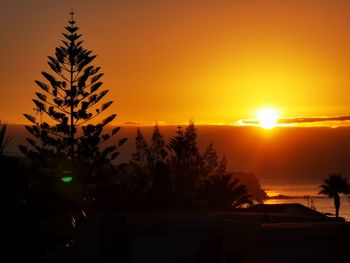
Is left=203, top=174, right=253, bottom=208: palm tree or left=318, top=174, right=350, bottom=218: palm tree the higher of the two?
left=318, top=174, right=350, bottom=218: palm tree

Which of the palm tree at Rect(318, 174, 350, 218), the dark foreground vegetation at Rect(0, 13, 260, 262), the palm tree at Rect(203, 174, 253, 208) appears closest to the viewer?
the dark foreground vegetation at Rect(0, 13, 260, 262)

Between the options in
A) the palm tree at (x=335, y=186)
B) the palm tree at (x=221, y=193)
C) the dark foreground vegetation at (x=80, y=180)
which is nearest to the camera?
the dark foreground vegetation at (x=80, y=180)

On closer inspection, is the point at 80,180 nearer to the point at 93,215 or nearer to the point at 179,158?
the point at 93,215

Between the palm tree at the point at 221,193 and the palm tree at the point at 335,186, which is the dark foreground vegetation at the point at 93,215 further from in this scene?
the palm tree at the point at 335,186

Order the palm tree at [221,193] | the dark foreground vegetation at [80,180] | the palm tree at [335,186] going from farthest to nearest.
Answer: the palm tree at [335,186]
the palm tree at [221,193]
the dark foreground vegetation at [80,180]

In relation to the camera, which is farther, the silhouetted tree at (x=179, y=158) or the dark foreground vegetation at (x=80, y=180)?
the silhouetted tree at (x=179, y=158)

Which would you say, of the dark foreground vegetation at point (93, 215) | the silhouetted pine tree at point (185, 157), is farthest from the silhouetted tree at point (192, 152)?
the dark foreground vegetation at point (93, 215)

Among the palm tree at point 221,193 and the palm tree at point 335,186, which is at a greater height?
the palm tree at point 335,186

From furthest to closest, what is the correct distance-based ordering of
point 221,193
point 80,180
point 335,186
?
point 335,186 < point 221,193 < point 80,180

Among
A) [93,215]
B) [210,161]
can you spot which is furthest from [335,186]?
[93,215]

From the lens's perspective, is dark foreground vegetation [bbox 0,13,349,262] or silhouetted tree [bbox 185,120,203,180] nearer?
dark foreground vegetation [bbox 0,13,349,262]

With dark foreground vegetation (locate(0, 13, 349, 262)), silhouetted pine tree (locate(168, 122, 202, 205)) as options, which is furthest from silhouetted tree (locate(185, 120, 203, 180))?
dark foreground vegetation (locate(0, 13, 349, 262))

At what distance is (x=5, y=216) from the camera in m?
9.41

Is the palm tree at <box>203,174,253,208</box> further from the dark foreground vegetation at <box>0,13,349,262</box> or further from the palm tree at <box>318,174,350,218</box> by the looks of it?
the palm tree at <box>318,174,350,218</box>
